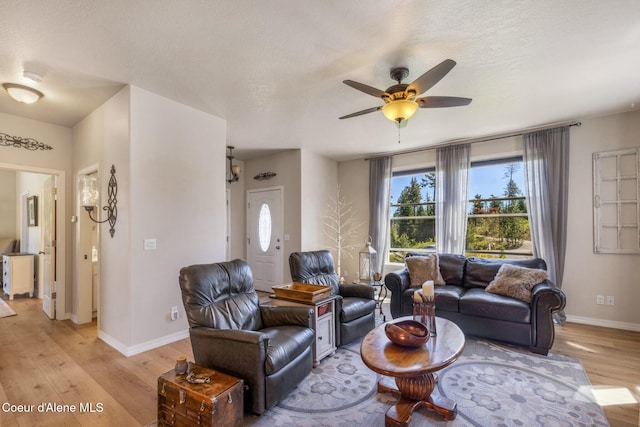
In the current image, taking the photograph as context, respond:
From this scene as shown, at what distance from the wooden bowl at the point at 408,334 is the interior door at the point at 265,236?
3915 millimetres

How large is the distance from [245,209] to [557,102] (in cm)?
548

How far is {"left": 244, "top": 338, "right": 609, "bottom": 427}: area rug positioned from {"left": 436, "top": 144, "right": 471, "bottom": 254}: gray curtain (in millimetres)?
2172

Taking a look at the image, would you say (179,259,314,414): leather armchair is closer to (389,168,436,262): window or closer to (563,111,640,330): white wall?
(389,168,436,262): window

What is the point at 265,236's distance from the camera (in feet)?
20.3

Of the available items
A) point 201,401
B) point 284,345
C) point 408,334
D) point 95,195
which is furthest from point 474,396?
point 95,195

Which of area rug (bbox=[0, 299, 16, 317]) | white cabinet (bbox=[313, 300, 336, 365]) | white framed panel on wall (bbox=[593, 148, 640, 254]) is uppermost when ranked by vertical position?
white framed panel on wall (bbox=[593, 148, 640, 254])

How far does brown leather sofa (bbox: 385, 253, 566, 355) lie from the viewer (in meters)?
3.16

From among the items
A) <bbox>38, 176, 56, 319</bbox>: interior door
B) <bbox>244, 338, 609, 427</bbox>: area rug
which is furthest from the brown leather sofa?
<bbox>38, 176, 56, 319</bbox>: interior door

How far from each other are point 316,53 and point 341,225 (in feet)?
13.7

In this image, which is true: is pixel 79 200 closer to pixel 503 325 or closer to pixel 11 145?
pixel 11 145

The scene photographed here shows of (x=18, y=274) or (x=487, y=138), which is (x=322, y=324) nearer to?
(x=487, y=138)

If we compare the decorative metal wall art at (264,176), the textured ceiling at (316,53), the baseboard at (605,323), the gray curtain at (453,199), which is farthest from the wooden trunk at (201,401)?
the baseboard at (605,323)

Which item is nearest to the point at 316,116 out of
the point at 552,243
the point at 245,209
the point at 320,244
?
the point at 320,244

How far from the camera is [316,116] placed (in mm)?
4008
